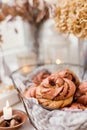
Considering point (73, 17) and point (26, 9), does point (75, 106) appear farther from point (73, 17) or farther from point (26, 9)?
point (26, 9)

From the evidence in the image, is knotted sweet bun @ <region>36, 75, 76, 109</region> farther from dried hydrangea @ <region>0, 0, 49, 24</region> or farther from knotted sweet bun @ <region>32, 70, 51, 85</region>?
dried hydrangea @ <region>0, 0, 49, 24</region>

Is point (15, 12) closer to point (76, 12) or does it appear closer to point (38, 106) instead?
point (76, 12)

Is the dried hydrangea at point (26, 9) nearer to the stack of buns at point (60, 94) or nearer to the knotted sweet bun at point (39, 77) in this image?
the knotted sweet bun at point (39, 77)

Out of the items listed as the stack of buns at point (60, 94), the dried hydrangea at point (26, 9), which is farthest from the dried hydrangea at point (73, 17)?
the dried hydrangea at point (26, 9)

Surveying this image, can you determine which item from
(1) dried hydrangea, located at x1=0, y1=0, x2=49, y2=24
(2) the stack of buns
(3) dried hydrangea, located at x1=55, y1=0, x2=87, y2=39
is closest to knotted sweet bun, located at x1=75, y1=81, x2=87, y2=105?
(2) the stack of buns

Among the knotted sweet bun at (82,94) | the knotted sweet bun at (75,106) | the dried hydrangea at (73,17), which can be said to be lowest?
the knotted sweet bun at (75,106)

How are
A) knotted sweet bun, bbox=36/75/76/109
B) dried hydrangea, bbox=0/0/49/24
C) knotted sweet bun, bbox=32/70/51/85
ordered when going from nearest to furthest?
knotted sweet bun, bbox=36/75/76/109 → knotted sweet bun, bbox=32/70/51/85 → dried hydrangea, bbox=0/0/49/24

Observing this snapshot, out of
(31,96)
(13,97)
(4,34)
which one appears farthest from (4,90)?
(4,34)

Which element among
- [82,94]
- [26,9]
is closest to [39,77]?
[82,94]

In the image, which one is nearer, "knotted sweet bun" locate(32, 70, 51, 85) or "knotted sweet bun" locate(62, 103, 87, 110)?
"knotted sweet bun" locate(62, 103, 87, 110)
